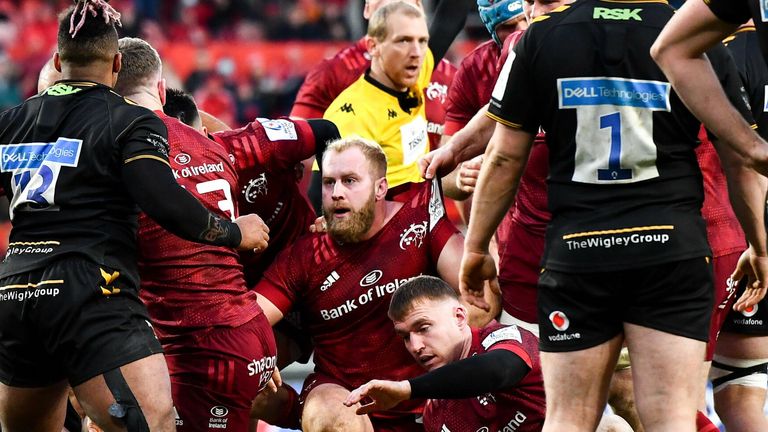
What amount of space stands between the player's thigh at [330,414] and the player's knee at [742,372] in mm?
1800

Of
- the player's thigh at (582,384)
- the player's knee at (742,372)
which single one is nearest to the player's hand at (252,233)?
the player's thigh at (582,384)

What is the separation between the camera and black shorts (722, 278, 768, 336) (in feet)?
18.3

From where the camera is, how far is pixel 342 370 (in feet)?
18.8

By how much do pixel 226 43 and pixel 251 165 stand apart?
32.5ft

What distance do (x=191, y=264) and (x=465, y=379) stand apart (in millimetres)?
1361

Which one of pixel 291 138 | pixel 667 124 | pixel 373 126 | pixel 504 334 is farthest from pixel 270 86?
pixel 667 124

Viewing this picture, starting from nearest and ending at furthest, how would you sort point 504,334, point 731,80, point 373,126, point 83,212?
point 731,80 < point 83,212 < point 504,334 < point 373,126

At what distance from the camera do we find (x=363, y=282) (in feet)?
18.4

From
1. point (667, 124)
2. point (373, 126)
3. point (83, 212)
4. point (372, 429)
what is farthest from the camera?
point (373, 126)

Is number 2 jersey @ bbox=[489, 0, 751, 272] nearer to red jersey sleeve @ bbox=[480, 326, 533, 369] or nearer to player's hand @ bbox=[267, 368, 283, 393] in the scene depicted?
red jersey sleeve @ bbox=[480, 326, 533, 369]

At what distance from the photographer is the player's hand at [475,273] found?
4.31 metres

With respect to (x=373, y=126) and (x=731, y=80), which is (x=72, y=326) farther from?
(x=373, y=126)

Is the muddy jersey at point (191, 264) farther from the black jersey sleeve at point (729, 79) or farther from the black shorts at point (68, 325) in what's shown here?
the black jersey sleeve at point (729, 79)

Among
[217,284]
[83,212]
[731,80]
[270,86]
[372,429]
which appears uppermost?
[731,80]
